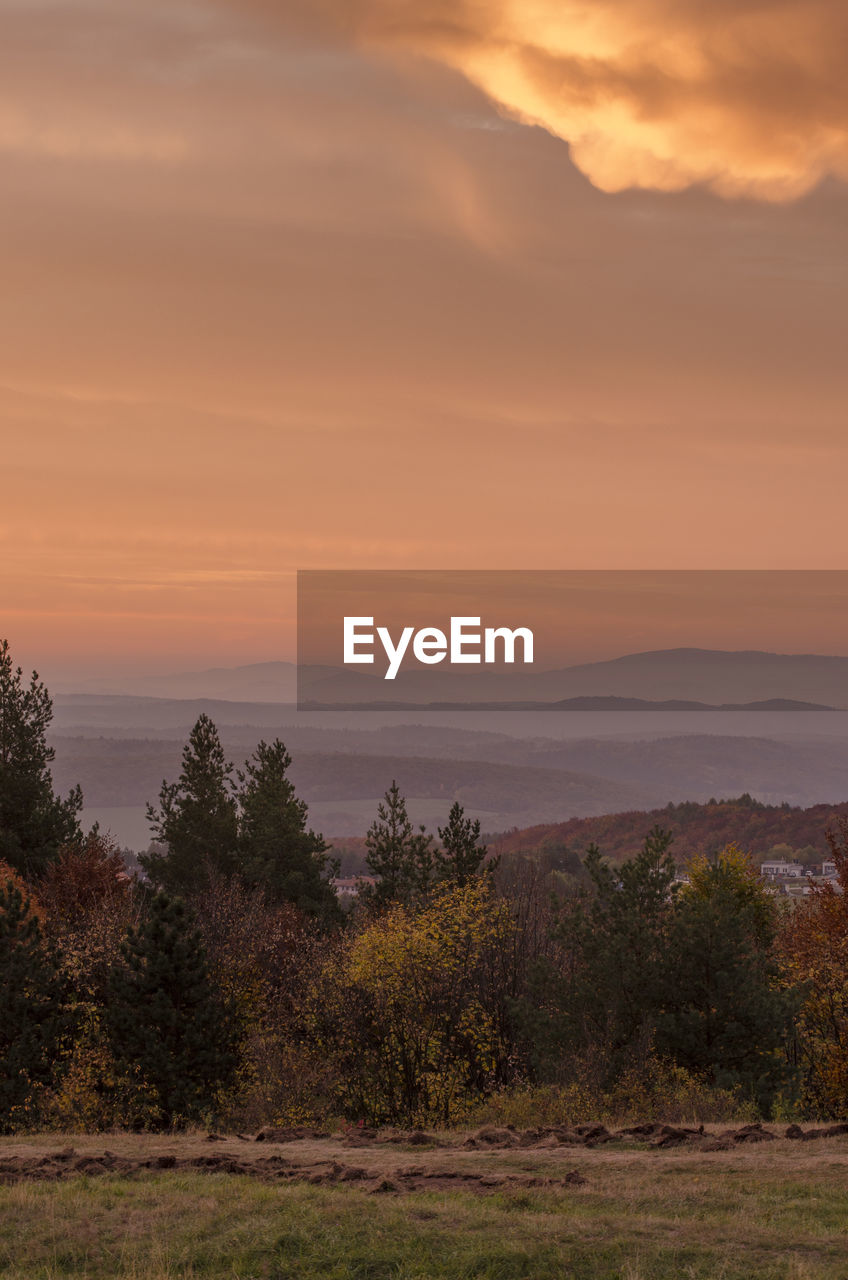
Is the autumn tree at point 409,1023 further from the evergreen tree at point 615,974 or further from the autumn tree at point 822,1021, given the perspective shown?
the autumn tree at point 822,1021

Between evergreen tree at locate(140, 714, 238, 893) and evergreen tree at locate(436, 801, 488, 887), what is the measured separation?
48.4ft

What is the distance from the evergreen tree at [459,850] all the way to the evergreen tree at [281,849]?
8.55 meters

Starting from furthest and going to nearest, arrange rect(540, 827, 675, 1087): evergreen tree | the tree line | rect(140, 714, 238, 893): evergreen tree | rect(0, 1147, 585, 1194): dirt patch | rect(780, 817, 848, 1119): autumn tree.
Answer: rect(140, 714, 238, 893): evergreen tree < rect(780, 817, 848, 1119): autumn tree < rect(540, 827, 675, 1087): evergreen tree < the tree line < rect(0, 1147, 585, 1194): dirt patch

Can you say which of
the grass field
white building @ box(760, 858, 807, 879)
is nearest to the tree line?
the grass field

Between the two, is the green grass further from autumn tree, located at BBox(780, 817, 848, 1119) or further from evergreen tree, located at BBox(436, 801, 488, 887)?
evergreen tree, located at BBox(436, 801, 488, 887)

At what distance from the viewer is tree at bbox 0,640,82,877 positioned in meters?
64.6

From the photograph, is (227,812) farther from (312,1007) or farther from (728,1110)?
(728,1110)

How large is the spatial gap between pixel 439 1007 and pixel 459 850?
74.7 feet

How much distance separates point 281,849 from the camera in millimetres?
70125

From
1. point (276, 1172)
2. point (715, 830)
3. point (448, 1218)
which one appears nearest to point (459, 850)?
point (276, 1172)

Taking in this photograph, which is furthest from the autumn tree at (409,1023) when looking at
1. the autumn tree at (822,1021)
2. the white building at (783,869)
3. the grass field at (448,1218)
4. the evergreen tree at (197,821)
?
the white building at (783,869)

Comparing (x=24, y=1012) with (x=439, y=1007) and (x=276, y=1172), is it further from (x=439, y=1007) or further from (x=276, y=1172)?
(x=276, y=1172)

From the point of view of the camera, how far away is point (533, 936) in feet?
177

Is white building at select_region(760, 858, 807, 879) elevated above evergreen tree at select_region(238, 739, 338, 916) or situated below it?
below
